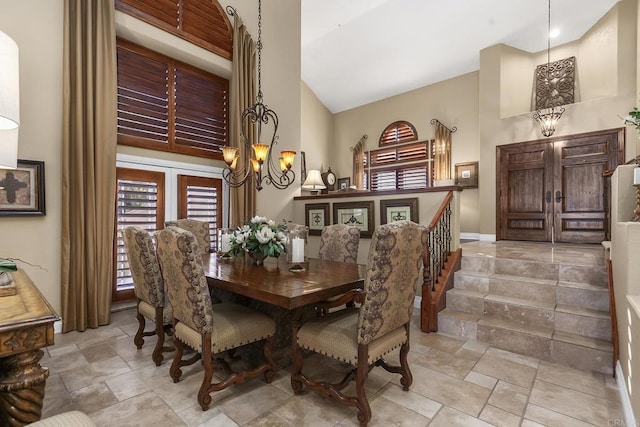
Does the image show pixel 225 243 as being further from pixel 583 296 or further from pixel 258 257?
pixel 583 296

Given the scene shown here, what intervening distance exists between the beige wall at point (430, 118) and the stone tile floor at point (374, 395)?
487cm

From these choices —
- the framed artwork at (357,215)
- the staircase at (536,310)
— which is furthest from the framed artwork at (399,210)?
the staircase at (536,310)

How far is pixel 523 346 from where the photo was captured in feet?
8.80

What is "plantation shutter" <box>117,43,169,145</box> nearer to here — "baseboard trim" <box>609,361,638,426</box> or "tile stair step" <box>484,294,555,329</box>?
"tile stair step" <box>484,294,555,329</box>

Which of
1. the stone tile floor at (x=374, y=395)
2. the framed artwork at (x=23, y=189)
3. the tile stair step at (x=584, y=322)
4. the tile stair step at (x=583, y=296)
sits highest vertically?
the framed artwork at (x=23, y=189)

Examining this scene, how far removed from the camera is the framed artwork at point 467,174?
6672 millimetres

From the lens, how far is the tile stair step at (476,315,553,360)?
2604 millimetres

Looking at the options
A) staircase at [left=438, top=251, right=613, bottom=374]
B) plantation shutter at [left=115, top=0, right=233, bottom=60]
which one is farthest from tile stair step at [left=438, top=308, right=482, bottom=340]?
plantation shutter at [left=115, top=0, right=233, bottom=60]

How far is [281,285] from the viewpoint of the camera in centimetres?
196

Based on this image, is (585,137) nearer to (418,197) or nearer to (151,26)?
(418,197)

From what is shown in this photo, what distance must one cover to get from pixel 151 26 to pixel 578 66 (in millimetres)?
7016

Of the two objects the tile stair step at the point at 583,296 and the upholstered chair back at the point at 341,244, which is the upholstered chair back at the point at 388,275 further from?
the tile stair step at the point at 583,296

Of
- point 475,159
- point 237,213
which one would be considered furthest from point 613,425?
point 475,159

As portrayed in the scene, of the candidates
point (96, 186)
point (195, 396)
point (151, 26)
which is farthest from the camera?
point (151, 26)
